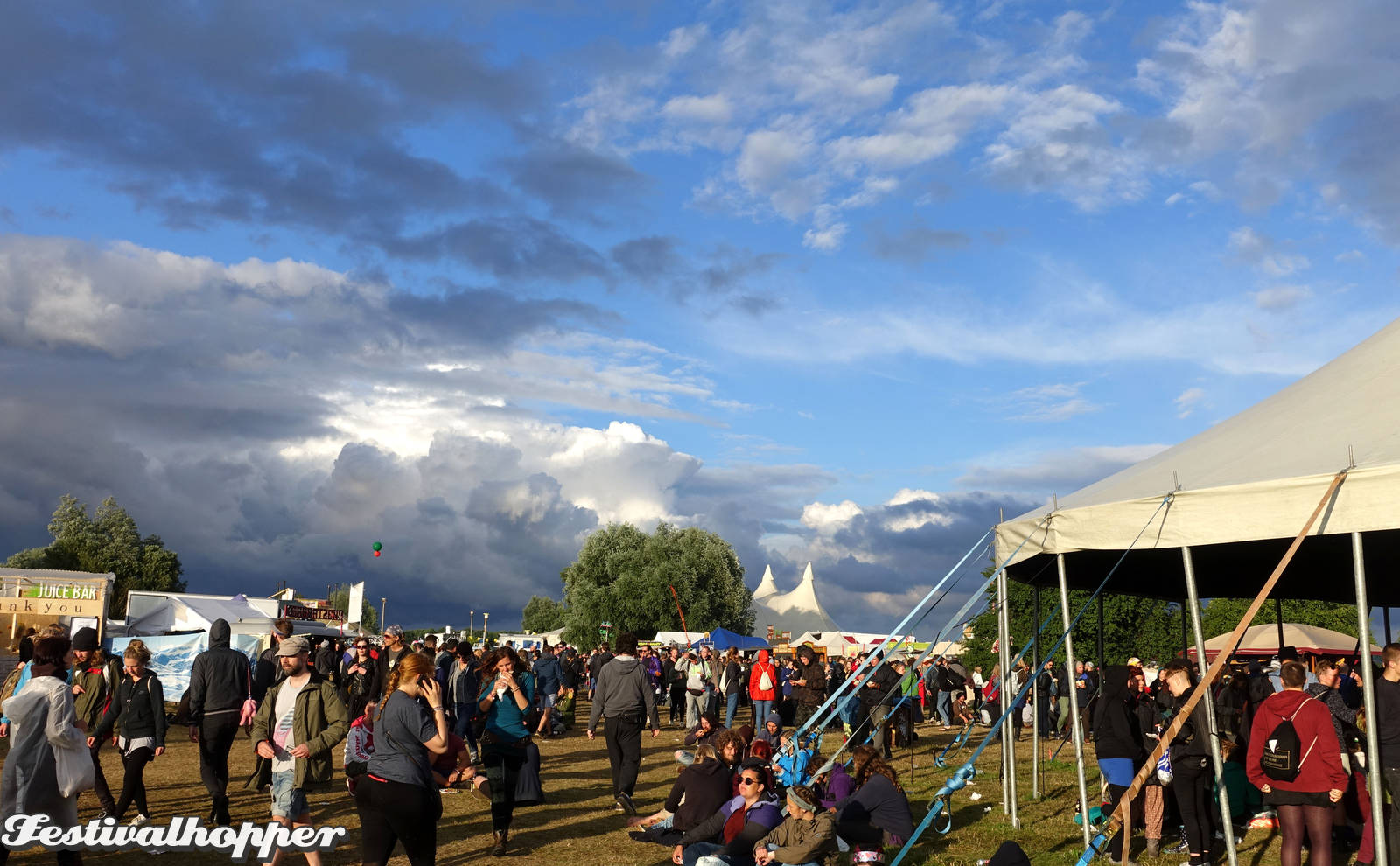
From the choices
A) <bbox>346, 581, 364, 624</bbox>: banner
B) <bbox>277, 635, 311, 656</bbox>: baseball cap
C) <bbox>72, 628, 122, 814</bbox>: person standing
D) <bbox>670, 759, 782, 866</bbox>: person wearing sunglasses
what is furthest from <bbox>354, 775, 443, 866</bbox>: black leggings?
<bbox>346, 581, 364, 624</bbox>: banner

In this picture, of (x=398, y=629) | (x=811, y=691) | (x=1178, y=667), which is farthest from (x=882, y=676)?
(x=1178, y=667)

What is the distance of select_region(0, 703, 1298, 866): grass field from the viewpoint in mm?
8242

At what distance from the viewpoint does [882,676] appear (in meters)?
16.9

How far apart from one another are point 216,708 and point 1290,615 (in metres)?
57.0

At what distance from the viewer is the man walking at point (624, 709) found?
32.4ft

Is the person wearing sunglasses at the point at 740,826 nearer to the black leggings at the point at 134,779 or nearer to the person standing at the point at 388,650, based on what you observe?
the black leggings at the point at 134,779

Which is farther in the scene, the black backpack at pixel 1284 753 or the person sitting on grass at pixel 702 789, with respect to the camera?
the person sitting on grass at pixel 702 789

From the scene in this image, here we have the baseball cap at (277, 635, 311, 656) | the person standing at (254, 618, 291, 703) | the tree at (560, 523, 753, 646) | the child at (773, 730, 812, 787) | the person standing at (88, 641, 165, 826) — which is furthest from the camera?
the tree at (560, 523, 753, 646)

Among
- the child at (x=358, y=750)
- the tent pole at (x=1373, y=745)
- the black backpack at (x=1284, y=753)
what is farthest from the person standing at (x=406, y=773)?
the tent pole at (x=1373, y=745)

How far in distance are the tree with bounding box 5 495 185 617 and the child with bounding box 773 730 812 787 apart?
6212 centimetres

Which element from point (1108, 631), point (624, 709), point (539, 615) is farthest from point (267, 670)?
point (539, 615)

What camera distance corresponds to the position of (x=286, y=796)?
266 inches

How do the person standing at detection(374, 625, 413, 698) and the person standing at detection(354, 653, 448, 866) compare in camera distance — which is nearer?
the person standing at detection(354, 653, 448, 866)

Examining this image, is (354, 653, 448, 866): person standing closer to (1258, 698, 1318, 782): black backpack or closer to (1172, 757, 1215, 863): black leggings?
Answer: (1258, 698, 1318, 782): black backpack
